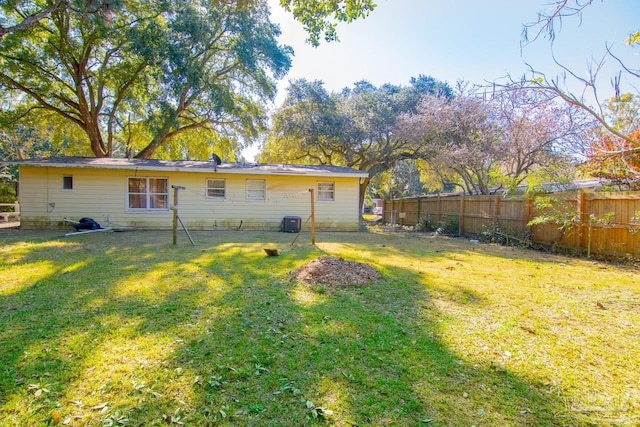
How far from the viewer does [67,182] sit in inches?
475

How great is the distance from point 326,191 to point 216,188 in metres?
4.48

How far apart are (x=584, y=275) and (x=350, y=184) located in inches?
360

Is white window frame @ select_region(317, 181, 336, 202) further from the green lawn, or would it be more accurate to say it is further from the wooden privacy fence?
the green lawn

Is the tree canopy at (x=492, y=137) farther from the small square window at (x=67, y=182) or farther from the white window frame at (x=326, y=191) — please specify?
the small square window at (x=67, y=182)

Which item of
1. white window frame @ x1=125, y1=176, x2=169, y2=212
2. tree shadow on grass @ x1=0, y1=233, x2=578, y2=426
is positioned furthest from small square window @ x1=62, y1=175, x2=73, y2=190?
tree shadow on grass @ x1=0, y1=233, x2=578, y2=426

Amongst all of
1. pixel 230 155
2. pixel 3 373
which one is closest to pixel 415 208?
pixel 230 155

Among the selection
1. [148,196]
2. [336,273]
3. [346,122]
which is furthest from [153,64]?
[336,273]

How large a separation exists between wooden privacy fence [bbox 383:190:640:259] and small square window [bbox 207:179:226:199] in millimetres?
9223

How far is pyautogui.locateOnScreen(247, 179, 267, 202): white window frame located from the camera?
1345cm

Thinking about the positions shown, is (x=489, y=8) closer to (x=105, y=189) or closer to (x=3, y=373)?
(x=3, y=373)

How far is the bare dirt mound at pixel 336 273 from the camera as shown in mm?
5004

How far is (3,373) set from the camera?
2418 millimetres

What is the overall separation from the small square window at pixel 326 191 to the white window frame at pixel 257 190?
2.30 m

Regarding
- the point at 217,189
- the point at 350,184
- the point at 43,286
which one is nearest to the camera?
the point at 43,286
